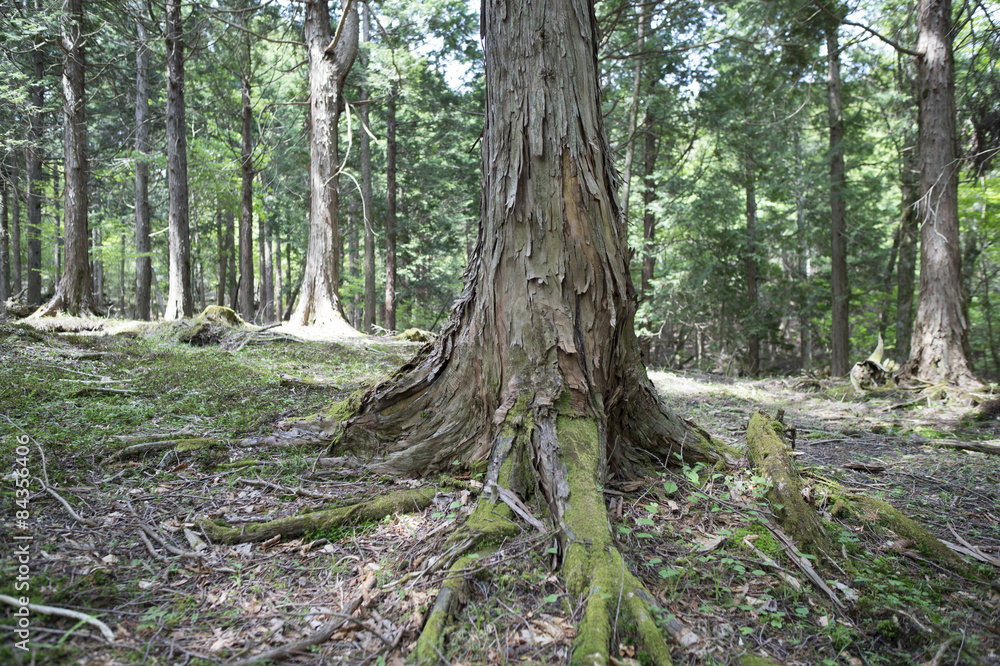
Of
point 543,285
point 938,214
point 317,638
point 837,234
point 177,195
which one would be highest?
point 177,195

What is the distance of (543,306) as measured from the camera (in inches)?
122

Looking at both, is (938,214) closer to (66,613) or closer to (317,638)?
(317,638)

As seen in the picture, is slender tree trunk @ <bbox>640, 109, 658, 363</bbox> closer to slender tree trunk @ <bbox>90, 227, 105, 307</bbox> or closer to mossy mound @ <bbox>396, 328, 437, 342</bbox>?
mossy mound @ <bbox>396, 328, 437, 342</bbox>

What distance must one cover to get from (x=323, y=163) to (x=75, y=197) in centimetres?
537

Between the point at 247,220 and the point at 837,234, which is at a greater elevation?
the point at 247,220

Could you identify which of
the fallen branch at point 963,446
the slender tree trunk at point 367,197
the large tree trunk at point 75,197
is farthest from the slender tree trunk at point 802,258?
the large tree trunk at point 75,197

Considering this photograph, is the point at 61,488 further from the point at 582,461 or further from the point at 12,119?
the point at 12,119

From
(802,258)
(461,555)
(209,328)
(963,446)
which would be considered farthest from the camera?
(802,258)

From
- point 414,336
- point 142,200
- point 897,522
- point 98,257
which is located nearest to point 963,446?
point 897,522

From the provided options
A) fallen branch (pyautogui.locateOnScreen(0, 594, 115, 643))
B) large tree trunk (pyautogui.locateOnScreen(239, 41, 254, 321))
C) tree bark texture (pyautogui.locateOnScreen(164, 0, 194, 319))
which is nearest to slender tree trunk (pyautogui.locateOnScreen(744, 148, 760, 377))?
large tree trunk (pyautogui.locateOnScreen(239, 41, 254, 321))

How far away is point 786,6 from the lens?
8953mm

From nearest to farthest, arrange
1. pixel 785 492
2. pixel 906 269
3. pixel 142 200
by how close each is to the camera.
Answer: pixel 785 492 < pixel 906 269 < pixel 142 200

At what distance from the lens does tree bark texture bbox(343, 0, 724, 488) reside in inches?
121

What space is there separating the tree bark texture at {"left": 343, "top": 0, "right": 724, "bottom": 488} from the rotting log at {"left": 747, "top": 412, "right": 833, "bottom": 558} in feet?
1.36
